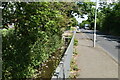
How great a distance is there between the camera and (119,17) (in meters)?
39.2

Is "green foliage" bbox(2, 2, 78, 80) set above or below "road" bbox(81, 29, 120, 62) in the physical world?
above

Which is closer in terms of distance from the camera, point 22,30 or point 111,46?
point 22,30

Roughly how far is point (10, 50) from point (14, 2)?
177cm

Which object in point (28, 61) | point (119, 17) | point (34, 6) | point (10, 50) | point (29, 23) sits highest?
point (34, 6)

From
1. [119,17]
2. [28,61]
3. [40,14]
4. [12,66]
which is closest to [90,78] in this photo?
[28,61]

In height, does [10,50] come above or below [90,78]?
above

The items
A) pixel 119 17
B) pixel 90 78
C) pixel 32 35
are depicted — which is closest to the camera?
pixel 32 35

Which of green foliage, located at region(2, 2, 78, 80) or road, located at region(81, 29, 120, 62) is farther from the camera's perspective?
road, located at region(81, 29, 120, 62)

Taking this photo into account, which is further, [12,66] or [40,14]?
[12,66]

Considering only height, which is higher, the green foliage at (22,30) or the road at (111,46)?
the green foliage at (22,30)

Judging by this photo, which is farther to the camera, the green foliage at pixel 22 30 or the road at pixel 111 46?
the road at pixel 111 46

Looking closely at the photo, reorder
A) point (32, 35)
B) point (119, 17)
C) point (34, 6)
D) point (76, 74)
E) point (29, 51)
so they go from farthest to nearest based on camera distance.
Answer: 1. point (119, 17)
2. point (76, 74)
3. point (29, 51)
4. point (32, 35)
5. point (34, 6)

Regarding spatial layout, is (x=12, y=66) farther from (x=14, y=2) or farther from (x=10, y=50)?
(x=14, y=2)

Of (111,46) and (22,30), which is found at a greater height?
(22,30)
